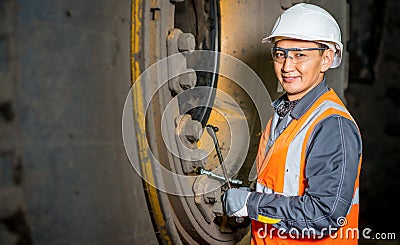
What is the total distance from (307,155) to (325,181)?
0.08 metres

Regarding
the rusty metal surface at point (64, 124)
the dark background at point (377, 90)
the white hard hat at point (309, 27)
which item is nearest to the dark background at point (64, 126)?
the rusty metal surface at point (64, 124)

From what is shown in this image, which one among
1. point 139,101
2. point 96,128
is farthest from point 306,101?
point 96,128

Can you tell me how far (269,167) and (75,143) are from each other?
555 millimetres

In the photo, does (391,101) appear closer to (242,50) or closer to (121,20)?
(242,50)

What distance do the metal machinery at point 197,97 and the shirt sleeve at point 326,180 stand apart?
0.27 m

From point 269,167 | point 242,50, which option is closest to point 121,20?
point 269,167

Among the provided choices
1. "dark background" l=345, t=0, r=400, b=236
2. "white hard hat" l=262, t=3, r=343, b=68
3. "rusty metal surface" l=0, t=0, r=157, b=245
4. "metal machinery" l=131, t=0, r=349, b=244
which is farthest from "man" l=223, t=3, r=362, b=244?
"dark background" l=345, t=0, r=400, b=236

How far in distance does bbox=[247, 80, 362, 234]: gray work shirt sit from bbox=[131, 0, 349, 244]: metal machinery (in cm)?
25

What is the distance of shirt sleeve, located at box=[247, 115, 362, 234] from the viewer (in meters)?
1.11

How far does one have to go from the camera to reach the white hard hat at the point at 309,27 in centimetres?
119

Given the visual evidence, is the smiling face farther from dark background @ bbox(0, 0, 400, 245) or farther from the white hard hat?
dark background @ bbox(0, 0, 400, 245)

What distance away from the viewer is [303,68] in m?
1.20

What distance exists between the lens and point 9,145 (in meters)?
0.77

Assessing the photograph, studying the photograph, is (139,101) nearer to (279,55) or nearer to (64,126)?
(64,126)
